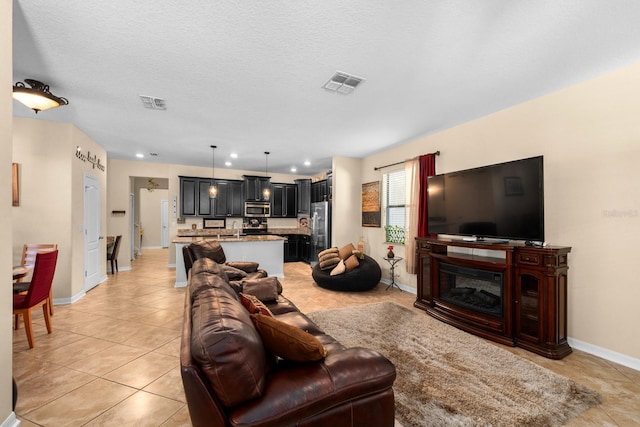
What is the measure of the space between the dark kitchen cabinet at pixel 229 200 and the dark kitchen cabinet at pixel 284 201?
99 centimetres

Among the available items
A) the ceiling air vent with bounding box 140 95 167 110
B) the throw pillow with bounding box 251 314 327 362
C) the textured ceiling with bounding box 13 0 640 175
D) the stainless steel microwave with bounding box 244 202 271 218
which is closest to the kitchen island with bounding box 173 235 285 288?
the stainless steel microwave with bounding box 244 202 271 218

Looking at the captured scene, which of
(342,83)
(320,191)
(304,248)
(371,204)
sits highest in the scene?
(342,83)

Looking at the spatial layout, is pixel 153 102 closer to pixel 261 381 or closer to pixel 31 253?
pixel 31 253

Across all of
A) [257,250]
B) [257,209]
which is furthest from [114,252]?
[257,209]

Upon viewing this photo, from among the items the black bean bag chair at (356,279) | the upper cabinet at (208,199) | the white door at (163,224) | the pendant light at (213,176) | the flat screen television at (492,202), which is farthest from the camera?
the white door at (163,224)

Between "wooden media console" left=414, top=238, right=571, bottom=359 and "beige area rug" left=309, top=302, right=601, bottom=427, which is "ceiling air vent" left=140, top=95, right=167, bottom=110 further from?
"wooden media console" left=414, top=238, right=571, bottom=359

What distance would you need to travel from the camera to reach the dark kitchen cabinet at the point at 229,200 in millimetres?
8031

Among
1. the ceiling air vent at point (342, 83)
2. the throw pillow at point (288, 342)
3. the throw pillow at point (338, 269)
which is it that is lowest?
the throw pillow at point (338, 269)

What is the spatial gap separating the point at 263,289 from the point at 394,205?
3.60 meters

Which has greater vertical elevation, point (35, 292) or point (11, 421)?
point (35, 292)

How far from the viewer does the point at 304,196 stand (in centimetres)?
897

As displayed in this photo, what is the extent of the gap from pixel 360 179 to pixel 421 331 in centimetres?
410

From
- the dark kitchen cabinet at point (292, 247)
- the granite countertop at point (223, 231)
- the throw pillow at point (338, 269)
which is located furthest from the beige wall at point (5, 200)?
the dark kitchen cabinet at point (292, 247)

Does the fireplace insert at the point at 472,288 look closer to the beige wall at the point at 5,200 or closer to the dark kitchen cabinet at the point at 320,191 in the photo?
the dark kitchen cabinet at the point at 320,191
